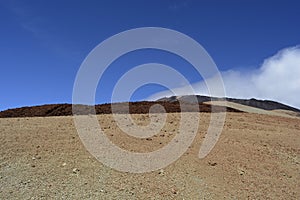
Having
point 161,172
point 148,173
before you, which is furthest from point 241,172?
point 148,173

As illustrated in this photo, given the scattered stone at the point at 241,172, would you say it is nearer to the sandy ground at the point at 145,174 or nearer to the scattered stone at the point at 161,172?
the sandy ground at the point at 145,174

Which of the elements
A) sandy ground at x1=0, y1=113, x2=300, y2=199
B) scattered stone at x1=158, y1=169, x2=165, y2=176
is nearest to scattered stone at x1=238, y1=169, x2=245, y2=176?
sandy ground at x1=0, y1=113, x2=300, y2=199

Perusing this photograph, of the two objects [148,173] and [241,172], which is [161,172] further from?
[241,172]

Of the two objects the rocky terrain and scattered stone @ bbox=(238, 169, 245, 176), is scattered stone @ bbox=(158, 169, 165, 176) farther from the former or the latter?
scattered stone @ bbox=(238, 169, 245, 176)

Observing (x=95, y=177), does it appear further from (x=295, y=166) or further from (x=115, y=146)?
(x=295, y=166)

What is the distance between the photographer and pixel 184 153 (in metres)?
8.16

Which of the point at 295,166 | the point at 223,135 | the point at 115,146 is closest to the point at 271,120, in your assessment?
the point at 223,135

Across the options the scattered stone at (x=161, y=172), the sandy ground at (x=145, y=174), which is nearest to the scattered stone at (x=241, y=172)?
the sandy ground at (x=145, y=174)

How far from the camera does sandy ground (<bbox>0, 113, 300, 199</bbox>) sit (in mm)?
6324

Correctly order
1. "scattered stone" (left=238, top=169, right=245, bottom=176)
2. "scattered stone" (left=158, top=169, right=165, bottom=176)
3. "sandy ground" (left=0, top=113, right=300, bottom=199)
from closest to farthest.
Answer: "sandy ground" (left=0, top=113, right=300, bottom=199) → "scattered stone" (left=158, top=169, right=165, bottom=176) → "scattered stone" (left=238, top=169, right=245, bottom=176)

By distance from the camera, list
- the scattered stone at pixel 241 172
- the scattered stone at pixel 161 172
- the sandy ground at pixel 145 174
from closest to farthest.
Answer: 1. the sandy ground at pixel 145 174
2. the scattered stone at pixel 161 172
3. the scattered stone at pixel 241 172

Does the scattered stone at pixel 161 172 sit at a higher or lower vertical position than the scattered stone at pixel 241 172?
higher

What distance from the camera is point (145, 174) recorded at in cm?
695

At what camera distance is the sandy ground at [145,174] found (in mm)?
6324
